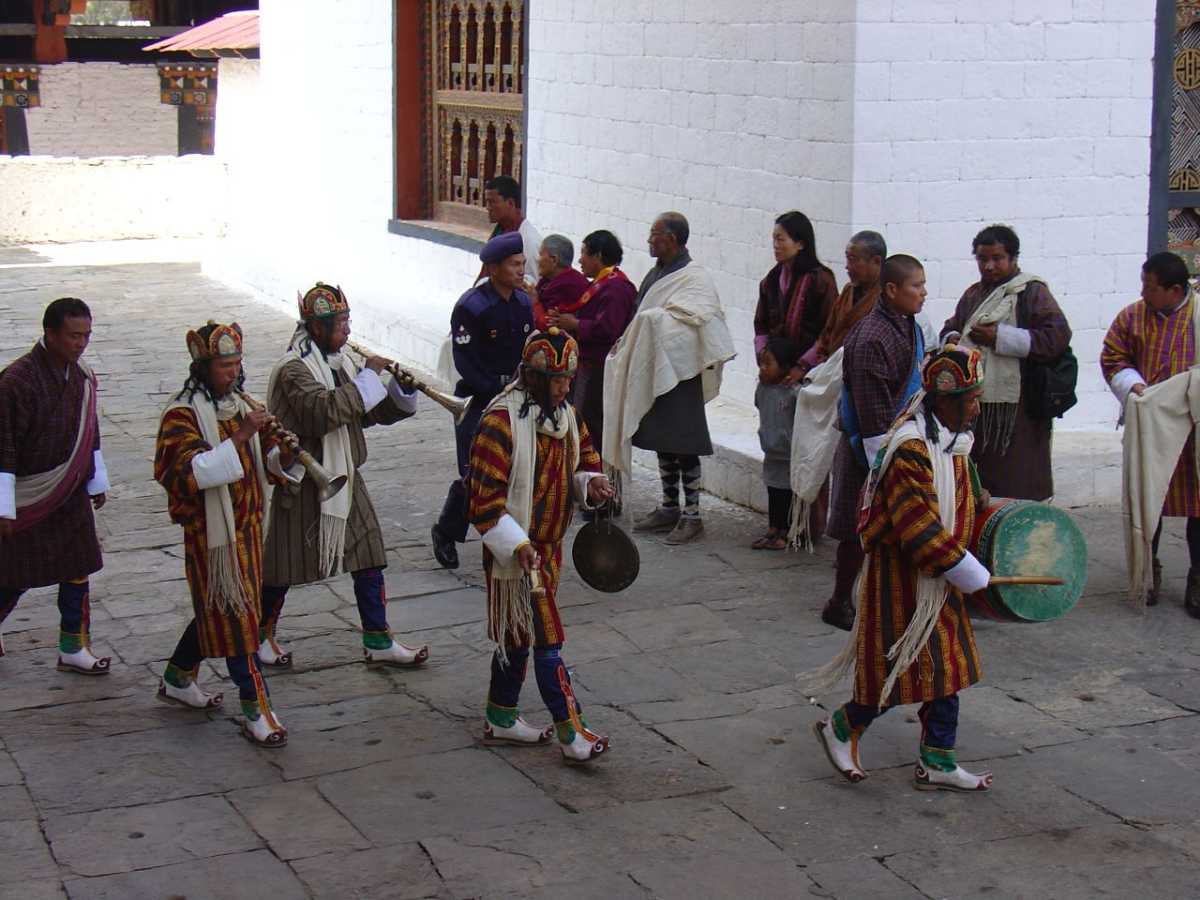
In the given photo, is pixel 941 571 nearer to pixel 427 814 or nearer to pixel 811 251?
pixel 427 814

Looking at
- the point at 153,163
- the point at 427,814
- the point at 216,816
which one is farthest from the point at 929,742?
the point at 153,163

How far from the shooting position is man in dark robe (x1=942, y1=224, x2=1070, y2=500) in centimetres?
725

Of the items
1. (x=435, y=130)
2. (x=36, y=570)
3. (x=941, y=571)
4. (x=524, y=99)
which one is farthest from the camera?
(x=435, y=130)

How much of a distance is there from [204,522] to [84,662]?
3.95 ft

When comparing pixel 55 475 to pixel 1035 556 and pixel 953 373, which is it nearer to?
pixel 953 373

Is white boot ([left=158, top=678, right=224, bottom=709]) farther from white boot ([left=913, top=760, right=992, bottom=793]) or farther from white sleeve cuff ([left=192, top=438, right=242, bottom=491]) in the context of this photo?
white boot ([left=913, top=760, right=992, bottom=793])

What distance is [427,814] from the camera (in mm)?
5285

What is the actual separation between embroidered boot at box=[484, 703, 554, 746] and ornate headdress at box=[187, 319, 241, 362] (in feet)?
4.98

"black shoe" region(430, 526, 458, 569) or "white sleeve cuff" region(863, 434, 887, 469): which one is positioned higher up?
"white sleeve cuff" region(863, 434, 887, 469)

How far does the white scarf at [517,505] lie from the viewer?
18.0ft

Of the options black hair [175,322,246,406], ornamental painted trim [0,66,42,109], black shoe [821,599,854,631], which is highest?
ornamental painted trim [0,66,42,109]

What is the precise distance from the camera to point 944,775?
541cm

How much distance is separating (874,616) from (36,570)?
10.5ft

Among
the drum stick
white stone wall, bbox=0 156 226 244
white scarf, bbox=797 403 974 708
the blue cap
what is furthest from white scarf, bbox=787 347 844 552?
white stone wall, bbox=0 156 226 244
